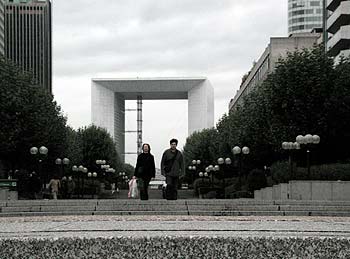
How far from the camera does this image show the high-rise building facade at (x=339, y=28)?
211 feet

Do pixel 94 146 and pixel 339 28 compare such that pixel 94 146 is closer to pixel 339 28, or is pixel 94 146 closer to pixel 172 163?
pixel 339 28

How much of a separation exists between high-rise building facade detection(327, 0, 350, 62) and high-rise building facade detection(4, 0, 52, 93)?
97679 millimetres

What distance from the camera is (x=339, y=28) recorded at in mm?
68812

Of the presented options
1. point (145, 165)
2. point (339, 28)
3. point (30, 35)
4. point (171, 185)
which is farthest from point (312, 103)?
point (30, 35)

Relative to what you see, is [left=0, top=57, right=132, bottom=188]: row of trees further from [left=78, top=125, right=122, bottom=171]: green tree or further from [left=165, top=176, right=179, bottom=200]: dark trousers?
[left=78, top=125, right=122, bottom=171]: green tree

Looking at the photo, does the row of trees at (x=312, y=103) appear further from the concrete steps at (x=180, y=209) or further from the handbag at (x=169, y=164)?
the handbag at (x=169, y=164)

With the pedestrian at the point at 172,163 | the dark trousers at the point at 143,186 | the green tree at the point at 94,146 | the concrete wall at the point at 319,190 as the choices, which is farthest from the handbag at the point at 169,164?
the green tree at the point at 94,146

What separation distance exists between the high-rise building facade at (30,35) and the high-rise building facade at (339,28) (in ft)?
320

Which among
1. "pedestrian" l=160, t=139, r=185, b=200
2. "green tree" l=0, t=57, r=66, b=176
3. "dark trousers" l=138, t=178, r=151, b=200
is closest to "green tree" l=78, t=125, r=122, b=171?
"green tree" l=0, t=57, r=66, b=176

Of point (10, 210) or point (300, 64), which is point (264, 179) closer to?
point (300, 64)

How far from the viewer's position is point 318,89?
4719cm

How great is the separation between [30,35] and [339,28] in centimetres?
11658

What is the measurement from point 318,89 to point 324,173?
29.5ft

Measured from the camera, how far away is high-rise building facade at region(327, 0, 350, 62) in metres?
64.4
